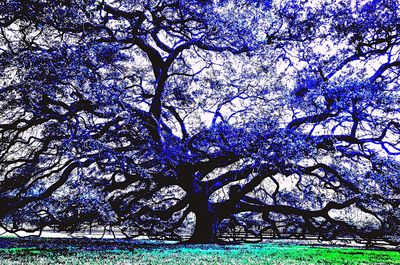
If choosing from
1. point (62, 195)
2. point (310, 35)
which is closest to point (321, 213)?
point (310, 35)

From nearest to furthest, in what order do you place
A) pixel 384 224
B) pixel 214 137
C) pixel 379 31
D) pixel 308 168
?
pixel 379 31, pixel 214 137, pixel 308 168, pixel 384 224

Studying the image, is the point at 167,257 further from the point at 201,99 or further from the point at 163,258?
the point at 201,99

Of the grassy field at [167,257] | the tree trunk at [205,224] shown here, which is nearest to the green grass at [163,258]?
the grassy field at [167,257]

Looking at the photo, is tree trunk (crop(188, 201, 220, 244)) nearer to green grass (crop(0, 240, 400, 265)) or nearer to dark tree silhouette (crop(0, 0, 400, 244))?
dark tree silhouette (crop(0, 0, 400, 244))

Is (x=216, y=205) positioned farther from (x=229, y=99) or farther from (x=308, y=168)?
(x=229, y=99)

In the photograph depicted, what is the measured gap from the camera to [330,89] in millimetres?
Result: 9203

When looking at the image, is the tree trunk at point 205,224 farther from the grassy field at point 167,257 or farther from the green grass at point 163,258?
the green grass at point 163,258

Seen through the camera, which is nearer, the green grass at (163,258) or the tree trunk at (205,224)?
the green grass at (163,258)

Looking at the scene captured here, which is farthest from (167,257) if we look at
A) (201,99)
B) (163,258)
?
(201,99)

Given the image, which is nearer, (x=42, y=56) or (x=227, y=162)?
(x=42, y=56)

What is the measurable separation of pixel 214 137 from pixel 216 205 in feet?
15.6

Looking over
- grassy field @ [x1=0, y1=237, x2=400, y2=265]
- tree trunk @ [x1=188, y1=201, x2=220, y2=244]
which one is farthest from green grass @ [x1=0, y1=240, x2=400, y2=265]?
tree trunk @ [x1=188, y1=201, x2=220, y2=244]

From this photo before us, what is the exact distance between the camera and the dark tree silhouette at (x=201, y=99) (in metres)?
7.72

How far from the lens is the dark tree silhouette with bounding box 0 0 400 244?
772 centimetres
